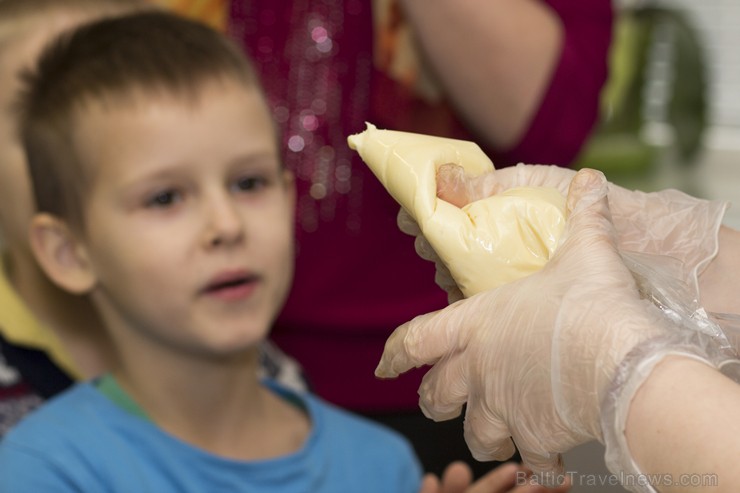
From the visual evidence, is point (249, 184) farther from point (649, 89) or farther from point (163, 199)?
point (649, 89)

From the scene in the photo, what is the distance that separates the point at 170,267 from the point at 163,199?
7 centimetres

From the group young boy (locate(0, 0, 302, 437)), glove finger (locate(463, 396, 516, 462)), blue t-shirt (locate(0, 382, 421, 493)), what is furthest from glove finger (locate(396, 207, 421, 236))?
young boy (locate(0, 0, 302, 437))

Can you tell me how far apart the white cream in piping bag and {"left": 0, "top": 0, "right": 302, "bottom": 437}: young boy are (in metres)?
0.67

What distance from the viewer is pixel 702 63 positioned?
7.88 feet

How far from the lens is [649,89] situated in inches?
98.3

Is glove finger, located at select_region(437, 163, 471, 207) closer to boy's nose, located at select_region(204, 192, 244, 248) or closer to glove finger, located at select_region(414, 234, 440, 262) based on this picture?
glove finger, located at select_region(414, 234, 440, 262)

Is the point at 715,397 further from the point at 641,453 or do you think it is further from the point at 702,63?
the point at 702,63

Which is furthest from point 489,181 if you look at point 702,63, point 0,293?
point 702,63

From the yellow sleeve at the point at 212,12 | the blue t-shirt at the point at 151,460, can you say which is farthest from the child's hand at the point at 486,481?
the yellow sleeve at the point at 212,12

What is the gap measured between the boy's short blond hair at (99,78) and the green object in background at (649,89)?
1.31 meters

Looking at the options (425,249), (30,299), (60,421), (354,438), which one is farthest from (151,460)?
(425,249)

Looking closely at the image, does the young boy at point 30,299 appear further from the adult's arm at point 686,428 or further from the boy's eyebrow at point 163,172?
the adult's arm at point 686,428

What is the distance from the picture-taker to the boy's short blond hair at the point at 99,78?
1107 millimetres

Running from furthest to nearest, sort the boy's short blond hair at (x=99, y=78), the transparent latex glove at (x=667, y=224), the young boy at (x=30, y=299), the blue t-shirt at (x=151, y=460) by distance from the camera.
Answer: the young boy at (x=30, y=299) → the boy's short blond hair at (x=99, y=78) → the blue t-shirt at (x=151, y=460) → the transparent latex glove at (x=667, y=224)
